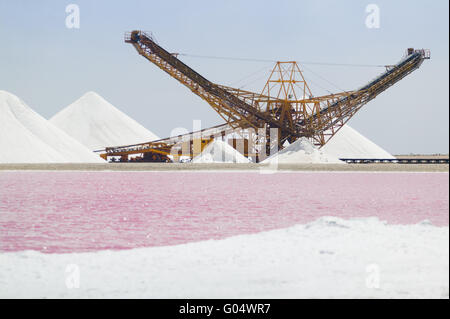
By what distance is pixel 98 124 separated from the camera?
71938mm

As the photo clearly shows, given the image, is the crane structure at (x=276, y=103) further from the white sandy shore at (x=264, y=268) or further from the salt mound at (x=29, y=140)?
the white sandy shore at (x=264, y=268)

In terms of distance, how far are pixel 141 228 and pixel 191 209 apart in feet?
9.24

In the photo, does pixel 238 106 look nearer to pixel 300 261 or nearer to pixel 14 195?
pixel 14 195

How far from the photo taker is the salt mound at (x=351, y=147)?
57969 millimetres

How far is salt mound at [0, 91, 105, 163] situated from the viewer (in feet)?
117

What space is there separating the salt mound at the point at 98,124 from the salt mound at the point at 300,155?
36426 mm

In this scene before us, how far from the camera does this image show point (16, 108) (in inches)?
1673

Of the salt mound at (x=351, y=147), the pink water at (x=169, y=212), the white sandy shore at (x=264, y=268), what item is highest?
the white sandy shore at (x=264, y=268)

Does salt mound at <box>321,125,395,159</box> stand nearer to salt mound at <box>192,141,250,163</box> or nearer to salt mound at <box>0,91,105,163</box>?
salt mound at <box>192,141,250,163</box>

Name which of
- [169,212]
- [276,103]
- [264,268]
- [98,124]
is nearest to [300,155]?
[276,103]

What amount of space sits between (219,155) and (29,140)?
521 inches

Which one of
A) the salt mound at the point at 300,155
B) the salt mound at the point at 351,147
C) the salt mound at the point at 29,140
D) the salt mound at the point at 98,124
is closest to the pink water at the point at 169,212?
the salt mound at the point at 300,155

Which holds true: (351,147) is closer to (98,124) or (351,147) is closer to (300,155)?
(300,155)
